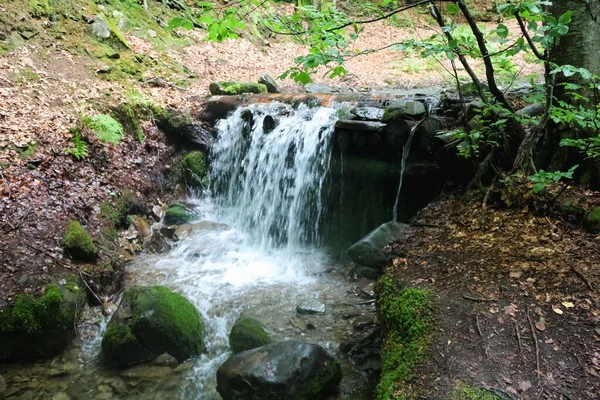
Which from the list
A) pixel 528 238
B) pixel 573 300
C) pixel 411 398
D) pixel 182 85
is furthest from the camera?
pixel 182 85

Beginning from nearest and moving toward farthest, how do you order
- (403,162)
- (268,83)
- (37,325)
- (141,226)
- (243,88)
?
(37,325)
(403,162)
(141,226)
(243,88)
(268,83)

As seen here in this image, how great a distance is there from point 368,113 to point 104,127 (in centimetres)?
474

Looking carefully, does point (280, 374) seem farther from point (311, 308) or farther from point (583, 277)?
point (583, 277)

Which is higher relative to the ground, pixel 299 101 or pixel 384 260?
pixel 299 101

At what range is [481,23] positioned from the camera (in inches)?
690

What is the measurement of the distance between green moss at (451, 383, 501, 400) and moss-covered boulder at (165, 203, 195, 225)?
6316 mm

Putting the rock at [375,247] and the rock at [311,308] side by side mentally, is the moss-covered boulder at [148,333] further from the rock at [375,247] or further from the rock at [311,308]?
the rock at [375,247]

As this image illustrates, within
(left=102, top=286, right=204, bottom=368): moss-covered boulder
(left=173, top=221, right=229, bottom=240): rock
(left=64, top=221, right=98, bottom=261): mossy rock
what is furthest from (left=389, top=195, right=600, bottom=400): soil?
(left=173, top=221, right=229, bottom=240): rock

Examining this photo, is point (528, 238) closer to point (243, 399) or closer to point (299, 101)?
point (243, 399)

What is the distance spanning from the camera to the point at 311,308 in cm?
525

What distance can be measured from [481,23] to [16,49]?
56.7ft

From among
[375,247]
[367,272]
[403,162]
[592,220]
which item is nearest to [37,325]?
[375,247]

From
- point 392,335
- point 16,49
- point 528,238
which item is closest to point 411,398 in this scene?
point 392,335

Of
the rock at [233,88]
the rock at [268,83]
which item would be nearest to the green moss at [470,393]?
the rock at [233,88]
